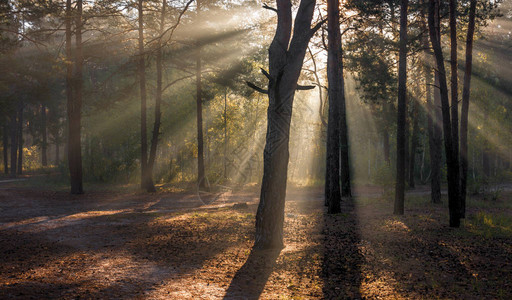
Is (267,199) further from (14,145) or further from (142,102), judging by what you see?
(14,145)

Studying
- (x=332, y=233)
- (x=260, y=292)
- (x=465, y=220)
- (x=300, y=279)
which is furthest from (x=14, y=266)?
(x=465, y=220)

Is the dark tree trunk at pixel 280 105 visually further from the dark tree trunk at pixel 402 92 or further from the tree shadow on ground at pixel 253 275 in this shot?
the dark tree trunk at pixel 402 92

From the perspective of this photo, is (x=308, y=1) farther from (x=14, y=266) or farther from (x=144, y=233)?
(x=14, y=266)

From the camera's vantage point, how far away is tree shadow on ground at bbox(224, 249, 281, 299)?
260 inches

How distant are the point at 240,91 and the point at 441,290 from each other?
63.7 feet

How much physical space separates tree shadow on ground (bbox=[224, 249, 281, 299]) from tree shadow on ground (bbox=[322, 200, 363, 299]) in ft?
3.73

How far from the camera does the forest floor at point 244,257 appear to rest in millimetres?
6613

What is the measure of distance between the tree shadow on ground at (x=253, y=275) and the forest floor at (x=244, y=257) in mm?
21

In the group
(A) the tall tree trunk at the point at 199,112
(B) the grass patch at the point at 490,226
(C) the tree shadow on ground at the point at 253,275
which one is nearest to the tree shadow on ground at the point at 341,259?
(C) the tree shadow on ground at the point at 253,275

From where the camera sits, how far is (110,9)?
21.0 meters

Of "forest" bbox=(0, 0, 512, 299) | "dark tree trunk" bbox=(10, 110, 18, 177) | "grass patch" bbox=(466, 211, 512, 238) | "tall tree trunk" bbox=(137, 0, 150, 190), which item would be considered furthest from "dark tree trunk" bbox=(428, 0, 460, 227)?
"dark tree trunk" bbox=(10, 110, 18, 177)

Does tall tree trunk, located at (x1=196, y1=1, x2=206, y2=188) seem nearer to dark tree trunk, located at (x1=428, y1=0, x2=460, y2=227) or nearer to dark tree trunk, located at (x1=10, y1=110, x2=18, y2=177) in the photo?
dark tree trunk, located at (x1=428, y1=0, x2=460, y2=227)

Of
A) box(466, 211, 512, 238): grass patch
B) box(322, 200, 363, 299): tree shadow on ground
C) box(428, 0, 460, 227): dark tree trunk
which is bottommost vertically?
box(466, 211, 512, 238): grass patch

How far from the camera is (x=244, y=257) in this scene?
8.72 metres
